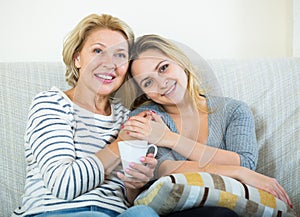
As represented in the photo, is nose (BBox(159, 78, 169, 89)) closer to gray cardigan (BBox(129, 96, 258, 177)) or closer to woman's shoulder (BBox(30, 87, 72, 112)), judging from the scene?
gray cardigan (BBox(129, 96, 258, 177))

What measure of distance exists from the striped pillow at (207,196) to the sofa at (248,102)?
1.26ft

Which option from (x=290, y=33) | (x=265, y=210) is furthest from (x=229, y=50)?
(x=265, y=210)

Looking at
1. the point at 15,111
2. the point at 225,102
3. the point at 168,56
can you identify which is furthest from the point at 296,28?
the point at 15,111

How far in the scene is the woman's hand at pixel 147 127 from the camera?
1459 mm

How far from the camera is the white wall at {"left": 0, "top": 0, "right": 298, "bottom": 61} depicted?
1983 millimetres

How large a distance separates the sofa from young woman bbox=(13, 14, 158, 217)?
168mm

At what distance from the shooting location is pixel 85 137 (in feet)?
4.81

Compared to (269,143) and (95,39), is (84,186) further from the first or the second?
(269,143)

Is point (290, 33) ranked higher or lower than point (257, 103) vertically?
higher

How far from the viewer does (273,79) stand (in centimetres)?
180

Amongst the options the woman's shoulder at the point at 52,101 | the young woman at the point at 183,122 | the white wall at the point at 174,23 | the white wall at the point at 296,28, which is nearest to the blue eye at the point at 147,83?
the young woman at the point at 183,122

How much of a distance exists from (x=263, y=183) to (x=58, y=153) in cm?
59

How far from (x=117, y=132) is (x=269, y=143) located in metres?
0.56

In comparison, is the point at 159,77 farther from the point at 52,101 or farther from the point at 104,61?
the point at 52,101
